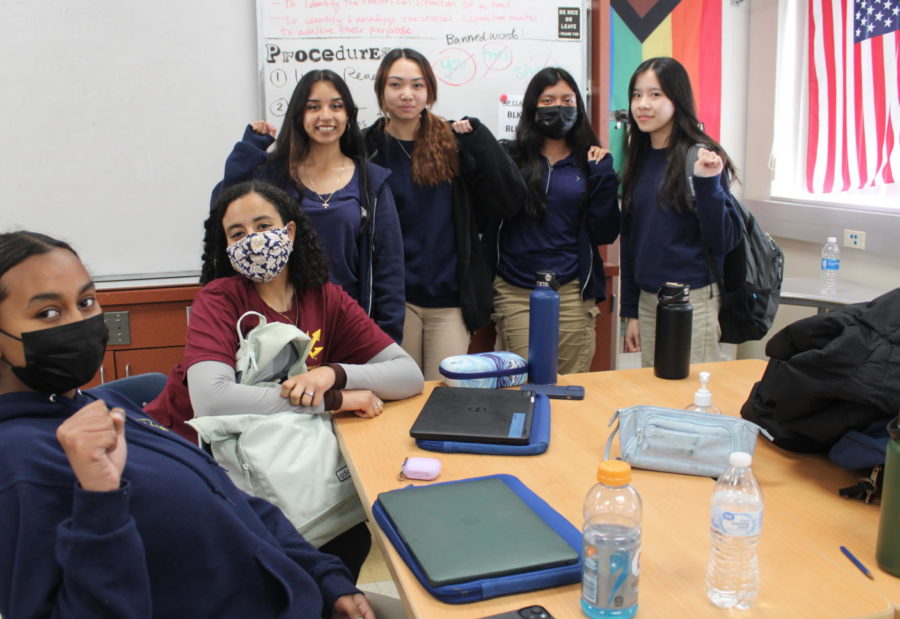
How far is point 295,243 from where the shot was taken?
1950 mm

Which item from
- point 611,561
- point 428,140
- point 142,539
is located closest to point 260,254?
point 142,539

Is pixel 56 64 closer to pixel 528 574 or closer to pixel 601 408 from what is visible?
pixel 601 408

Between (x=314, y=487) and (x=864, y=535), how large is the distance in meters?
0.96

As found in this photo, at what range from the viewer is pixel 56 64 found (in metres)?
2.77

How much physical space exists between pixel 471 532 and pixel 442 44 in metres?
2.47

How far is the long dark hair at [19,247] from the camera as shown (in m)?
1.08

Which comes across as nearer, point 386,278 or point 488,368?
point 488,368

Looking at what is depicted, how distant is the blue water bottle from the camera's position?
6.03ft

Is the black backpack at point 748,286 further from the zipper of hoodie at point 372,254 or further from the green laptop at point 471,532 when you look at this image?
the green laptop at point 471,532

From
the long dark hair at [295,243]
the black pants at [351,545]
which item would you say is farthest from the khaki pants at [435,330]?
the black pants at [351,545]

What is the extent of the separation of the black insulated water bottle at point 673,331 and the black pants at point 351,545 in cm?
83

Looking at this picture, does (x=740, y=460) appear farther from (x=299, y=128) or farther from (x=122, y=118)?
(x=122, y=118)

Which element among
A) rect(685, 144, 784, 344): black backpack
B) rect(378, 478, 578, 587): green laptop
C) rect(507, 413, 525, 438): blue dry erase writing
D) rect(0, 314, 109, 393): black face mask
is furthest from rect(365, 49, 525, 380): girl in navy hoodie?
rect(0, 314, 109, 393): black face mask

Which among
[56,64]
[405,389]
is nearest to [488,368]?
[405,389]
